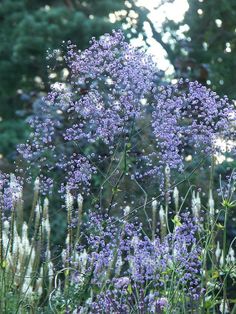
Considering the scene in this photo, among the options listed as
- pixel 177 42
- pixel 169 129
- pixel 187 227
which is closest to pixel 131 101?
pixel 169 129

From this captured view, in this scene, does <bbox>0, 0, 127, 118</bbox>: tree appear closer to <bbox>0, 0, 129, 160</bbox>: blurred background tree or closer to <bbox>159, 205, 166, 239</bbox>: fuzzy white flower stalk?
<bbox>0, 0, 129, 160</bbox>: blurred background tree

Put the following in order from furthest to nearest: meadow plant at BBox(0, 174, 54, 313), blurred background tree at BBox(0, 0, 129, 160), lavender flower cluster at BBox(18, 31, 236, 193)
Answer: blurred background tree at BBox(0, 0, 129, 160)
lavender flower cluster at BBox(18, 31, 236, 193)
meadow plant at BBox(0, 174, 54, 313)

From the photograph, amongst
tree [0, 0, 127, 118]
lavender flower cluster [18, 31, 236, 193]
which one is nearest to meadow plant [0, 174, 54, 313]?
lavender flower cluster [18, 31, 236, 193]

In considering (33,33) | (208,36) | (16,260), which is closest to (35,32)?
(33,33)

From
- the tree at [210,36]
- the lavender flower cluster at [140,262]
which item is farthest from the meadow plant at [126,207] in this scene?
the tree at [210,36]

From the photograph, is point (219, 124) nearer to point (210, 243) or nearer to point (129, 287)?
point (210, 243)

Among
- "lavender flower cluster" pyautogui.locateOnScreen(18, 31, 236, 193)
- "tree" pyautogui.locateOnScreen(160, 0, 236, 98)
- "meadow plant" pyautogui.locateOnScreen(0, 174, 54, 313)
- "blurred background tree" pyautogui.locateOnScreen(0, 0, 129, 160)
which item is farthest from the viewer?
"blurred background tree" pyautogui.locateOnScreen(0, 0, 129, 160)

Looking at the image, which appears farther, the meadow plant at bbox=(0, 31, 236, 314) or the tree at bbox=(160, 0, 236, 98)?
the tree at bbox=(160, 0, 236, 98)

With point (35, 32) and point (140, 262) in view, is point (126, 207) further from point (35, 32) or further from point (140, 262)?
point (35, 32)

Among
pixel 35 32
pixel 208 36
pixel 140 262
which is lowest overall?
pixel 140 262

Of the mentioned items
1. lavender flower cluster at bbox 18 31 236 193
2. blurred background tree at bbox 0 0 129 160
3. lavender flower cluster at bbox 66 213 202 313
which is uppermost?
blurred background tree at bbox 0 0 129 160

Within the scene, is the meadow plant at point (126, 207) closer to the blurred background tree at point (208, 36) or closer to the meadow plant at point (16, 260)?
the meadow plant at point (16, 260)

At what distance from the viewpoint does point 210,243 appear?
3.53 metres

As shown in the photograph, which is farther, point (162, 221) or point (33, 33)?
point (33, 33)
